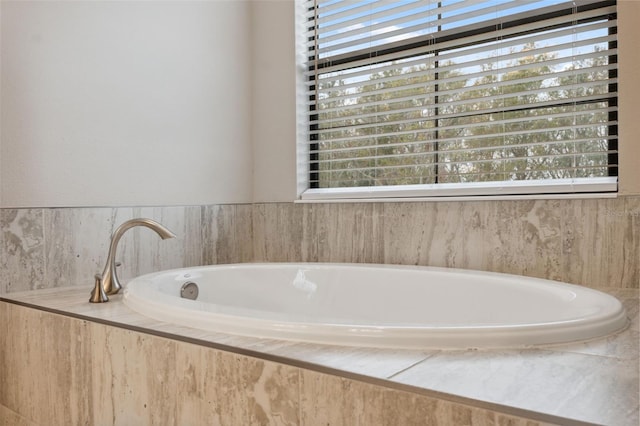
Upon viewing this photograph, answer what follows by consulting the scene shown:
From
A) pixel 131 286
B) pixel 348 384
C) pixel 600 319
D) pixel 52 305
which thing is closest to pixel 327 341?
pixel 348 384

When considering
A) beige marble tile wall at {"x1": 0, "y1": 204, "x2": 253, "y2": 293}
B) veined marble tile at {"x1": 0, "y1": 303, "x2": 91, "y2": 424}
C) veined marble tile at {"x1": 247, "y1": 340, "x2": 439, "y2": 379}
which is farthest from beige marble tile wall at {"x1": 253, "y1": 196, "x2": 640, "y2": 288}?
veined marble tile at {"x1": 0, "y1": 303, "x2": 91, "y2": 424}

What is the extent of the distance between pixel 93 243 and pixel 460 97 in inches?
62.1

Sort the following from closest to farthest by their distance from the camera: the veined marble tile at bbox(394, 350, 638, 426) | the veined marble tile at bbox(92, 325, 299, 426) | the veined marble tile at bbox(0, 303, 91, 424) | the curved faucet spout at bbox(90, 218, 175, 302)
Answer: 1. the veined marble tile at bbox(394, 350, 638, 426)
2. the veined marble tile at bbox(92, 325, 299, 426)
3. the veined marble tile at bbox(0, 303, 91, 424)
4. the curved faucet spout at bbox(90, 218, 175, 302)

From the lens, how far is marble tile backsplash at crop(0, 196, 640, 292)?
5.72 ft

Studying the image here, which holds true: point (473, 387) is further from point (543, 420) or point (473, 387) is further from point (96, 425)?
point (96, 425)

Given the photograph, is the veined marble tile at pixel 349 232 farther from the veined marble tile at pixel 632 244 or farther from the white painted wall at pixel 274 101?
the veined marble tile at pixel 632 244

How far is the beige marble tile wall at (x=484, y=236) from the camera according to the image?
171 centimetres

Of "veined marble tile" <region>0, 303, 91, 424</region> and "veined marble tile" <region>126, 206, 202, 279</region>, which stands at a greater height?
"veined marble tile" <region>126, 206, 202, 279</region>

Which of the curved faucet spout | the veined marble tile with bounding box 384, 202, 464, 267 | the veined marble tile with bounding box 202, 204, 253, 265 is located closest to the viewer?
the curved faucet spout

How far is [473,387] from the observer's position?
0.77 meters

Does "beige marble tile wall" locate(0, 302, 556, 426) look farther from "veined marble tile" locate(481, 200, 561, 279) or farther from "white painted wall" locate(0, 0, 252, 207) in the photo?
"veined marble tile" locate(481, 200, 561, 279)

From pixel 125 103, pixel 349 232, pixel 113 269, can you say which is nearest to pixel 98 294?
pixel 113 269

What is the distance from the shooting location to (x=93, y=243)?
200 cm

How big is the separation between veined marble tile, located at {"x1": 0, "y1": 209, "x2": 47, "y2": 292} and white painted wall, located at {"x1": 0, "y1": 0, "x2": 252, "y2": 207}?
0.17ft
